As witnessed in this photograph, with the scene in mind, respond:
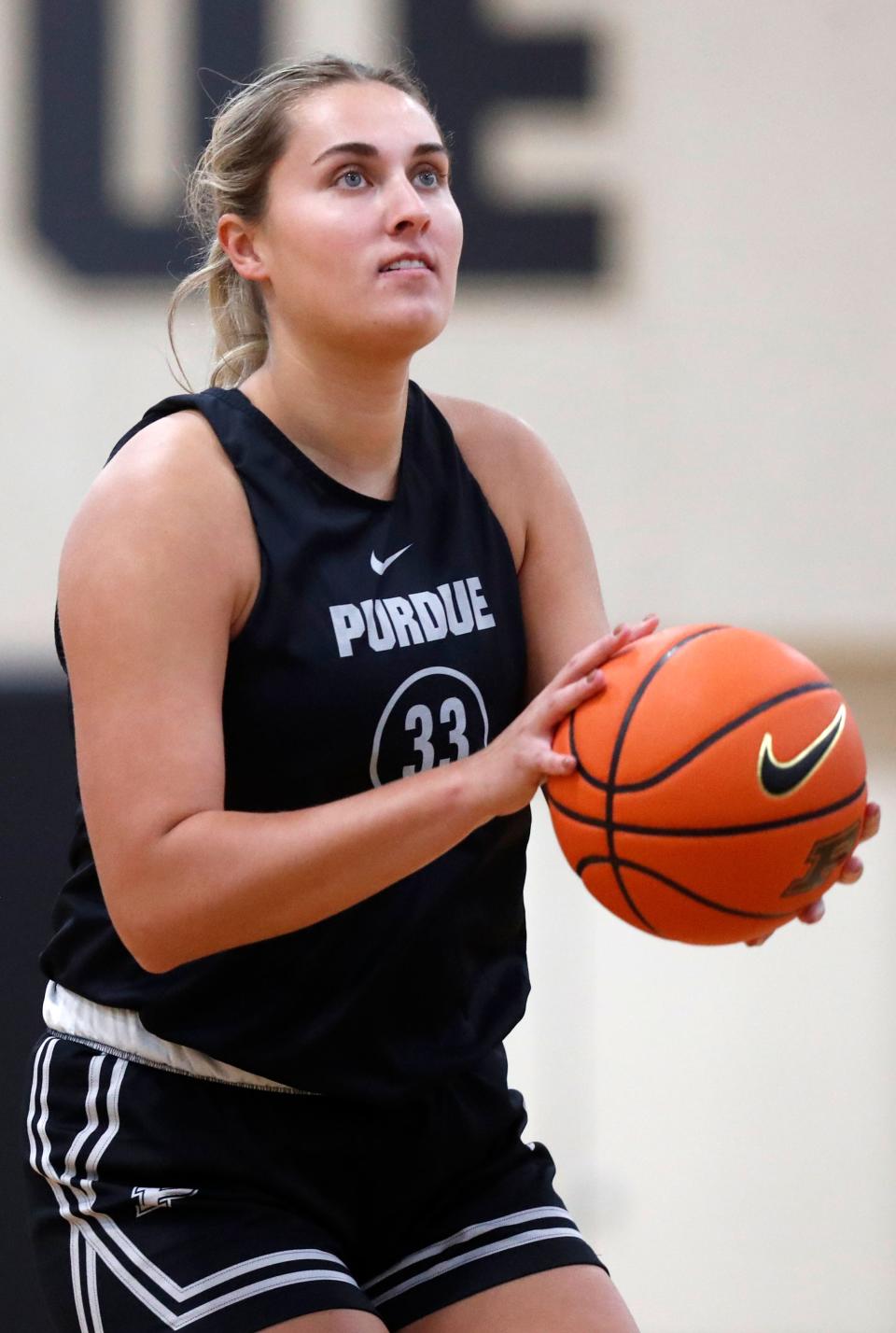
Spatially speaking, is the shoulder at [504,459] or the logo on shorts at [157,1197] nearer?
the logo on shorts at [157,1197]

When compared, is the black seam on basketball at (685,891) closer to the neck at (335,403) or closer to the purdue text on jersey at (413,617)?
the purdue text on jersey at (413,617)

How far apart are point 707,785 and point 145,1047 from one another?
0.64 m

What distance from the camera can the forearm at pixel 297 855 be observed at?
5.13ft

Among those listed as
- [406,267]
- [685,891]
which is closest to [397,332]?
[406,267]

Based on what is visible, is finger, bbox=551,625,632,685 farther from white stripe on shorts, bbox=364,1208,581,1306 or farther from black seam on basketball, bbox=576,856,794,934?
white stripe on shorts, bbox=364,1208,581,1306

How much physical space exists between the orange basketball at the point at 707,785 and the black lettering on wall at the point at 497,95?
2.82m

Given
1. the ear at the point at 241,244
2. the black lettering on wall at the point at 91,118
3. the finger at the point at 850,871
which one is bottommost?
the finger at the point at 850,871

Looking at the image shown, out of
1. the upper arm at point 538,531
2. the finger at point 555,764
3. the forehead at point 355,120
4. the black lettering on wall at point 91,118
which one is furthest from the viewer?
the black lettering on wall at point 91,118

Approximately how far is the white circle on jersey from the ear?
1.61ft

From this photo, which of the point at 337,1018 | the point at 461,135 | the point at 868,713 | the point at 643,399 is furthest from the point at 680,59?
the point at 337,1018

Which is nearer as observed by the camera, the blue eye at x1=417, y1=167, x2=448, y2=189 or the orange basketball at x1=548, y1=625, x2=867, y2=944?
the orange basketball at x1=548, y1=625, x2=867, y2=944

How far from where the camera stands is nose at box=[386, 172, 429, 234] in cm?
178

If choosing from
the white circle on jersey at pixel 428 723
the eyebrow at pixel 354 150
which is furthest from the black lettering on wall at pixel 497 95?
the white circle on jersey at pixel 428 723

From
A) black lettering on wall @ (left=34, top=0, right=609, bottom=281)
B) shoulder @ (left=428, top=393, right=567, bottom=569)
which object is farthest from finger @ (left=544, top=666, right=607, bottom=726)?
black lettering on wall @ (left=34, top=0, right=609, bottom=281)
